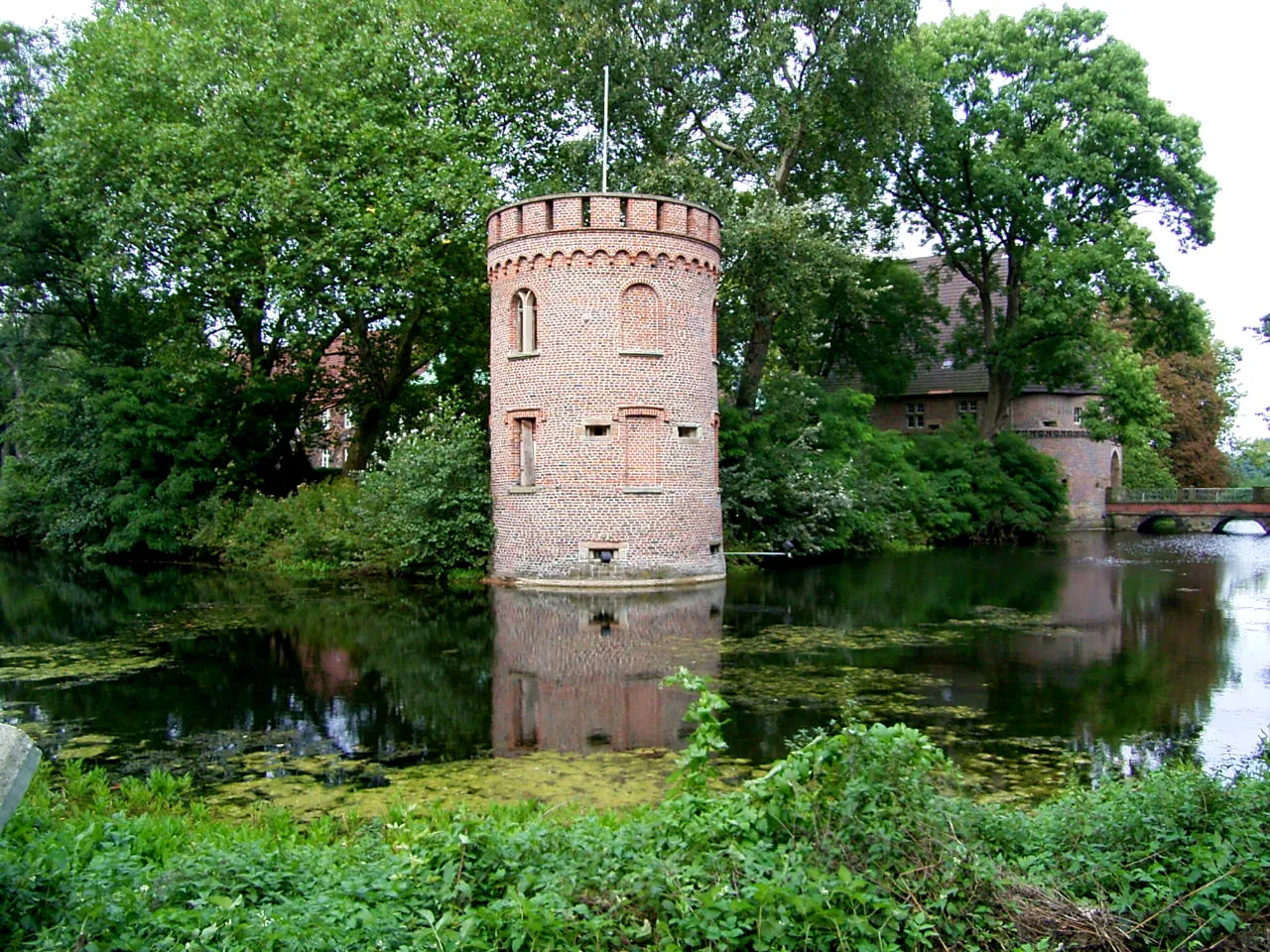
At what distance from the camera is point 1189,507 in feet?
137

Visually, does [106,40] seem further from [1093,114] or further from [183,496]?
[1093,114]

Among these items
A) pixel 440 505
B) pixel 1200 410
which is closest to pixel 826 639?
pixel 440 505

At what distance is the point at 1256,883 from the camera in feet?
15.7

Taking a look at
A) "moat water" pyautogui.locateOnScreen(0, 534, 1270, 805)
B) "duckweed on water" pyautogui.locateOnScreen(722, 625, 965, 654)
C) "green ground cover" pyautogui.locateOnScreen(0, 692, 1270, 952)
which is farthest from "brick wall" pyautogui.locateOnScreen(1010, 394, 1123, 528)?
"green ground cover" pyautogui.locateOnScreen(0, 692, 1270, 952)

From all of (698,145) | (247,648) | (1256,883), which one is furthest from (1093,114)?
(1256,883)

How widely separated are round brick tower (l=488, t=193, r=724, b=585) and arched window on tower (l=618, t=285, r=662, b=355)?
0.02 metres

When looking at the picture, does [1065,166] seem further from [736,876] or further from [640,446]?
[736,876]

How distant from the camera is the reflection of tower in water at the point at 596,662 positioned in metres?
9.26

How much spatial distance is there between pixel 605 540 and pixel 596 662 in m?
7.67

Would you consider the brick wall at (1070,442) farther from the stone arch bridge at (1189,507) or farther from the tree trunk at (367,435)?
the tree trunk at (367,435)

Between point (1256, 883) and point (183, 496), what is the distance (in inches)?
1079

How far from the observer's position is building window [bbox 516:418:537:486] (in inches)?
825

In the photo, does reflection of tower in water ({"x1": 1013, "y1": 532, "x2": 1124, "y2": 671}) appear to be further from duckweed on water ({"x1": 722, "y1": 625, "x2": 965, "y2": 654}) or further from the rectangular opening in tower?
the rectangular opening in tower

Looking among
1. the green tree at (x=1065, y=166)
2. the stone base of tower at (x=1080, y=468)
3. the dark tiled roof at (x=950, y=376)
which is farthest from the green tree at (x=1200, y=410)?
the green tree at (x=1065, y=166)
